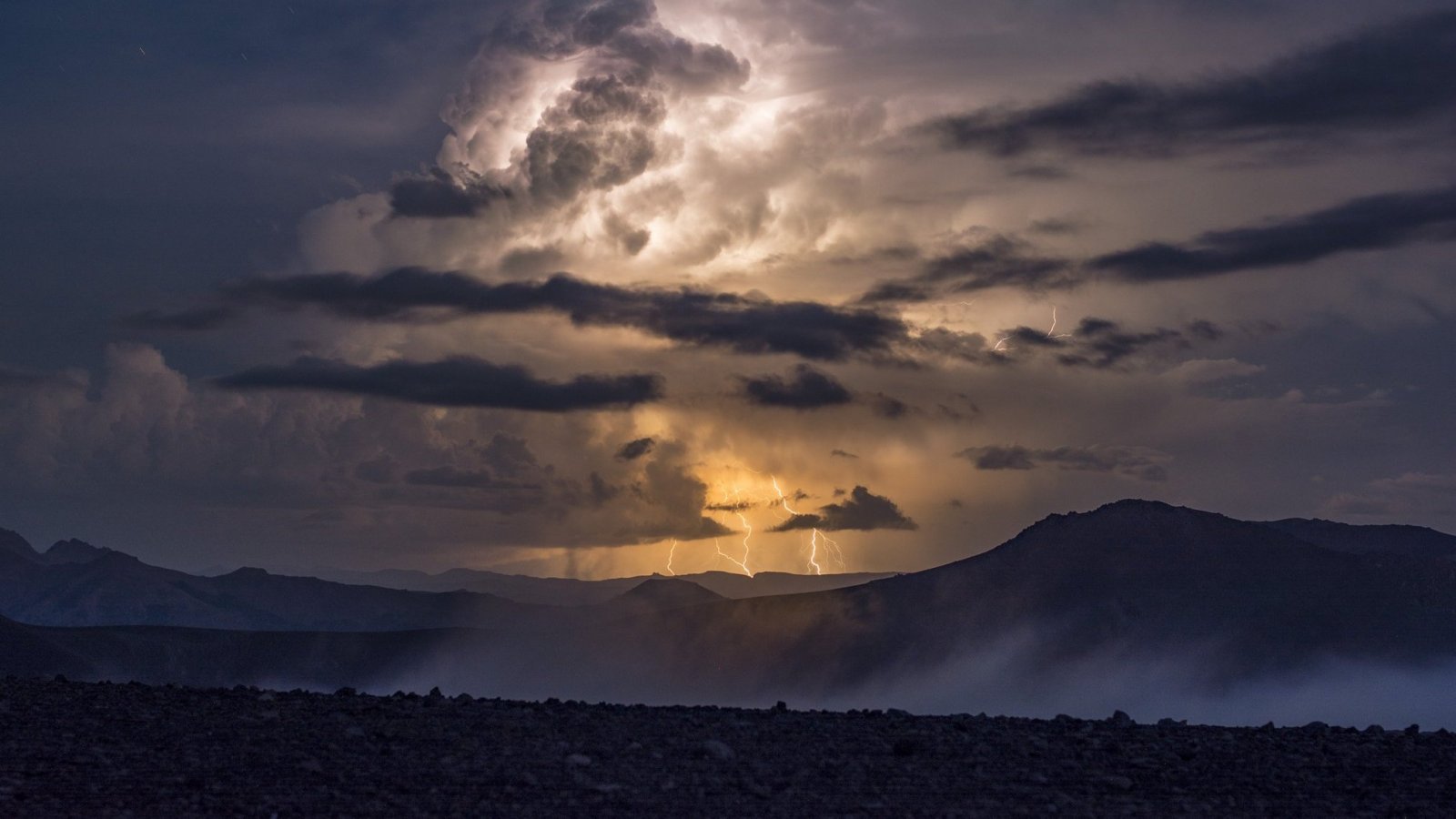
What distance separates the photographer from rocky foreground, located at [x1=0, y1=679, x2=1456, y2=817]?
17.2 meters

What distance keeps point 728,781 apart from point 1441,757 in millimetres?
9846

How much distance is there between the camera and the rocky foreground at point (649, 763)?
17188mm

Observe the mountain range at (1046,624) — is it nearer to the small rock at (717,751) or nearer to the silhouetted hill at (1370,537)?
the silhouetted hill at (1370,537)

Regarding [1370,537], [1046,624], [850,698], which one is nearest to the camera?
[850,698]

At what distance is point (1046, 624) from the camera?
120 meters

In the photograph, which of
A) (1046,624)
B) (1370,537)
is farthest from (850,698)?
(1370,537)

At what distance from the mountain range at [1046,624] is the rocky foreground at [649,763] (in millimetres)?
90389

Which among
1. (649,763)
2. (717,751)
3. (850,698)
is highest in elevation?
(850,698)

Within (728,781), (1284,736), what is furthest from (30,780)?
(1284,736)

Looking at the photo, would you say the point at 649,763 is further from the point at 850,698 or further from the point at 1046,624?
the point at 1046,624

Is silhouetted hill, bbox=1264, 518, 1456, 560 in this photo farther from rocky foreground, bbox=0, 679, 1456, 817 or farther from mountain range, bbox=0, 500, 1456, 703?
rocky foreground, bbox=0, 679, 1456, 817

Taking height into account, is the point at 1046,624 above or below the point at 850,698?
above

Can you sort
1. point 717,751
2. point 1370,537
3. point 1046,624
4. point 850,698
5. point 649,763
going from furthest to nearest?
point 1370,537
point 1046,624
point 850,698
point 717,751
point 649,763

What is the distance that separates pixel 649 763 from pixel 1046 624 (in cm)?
10485
